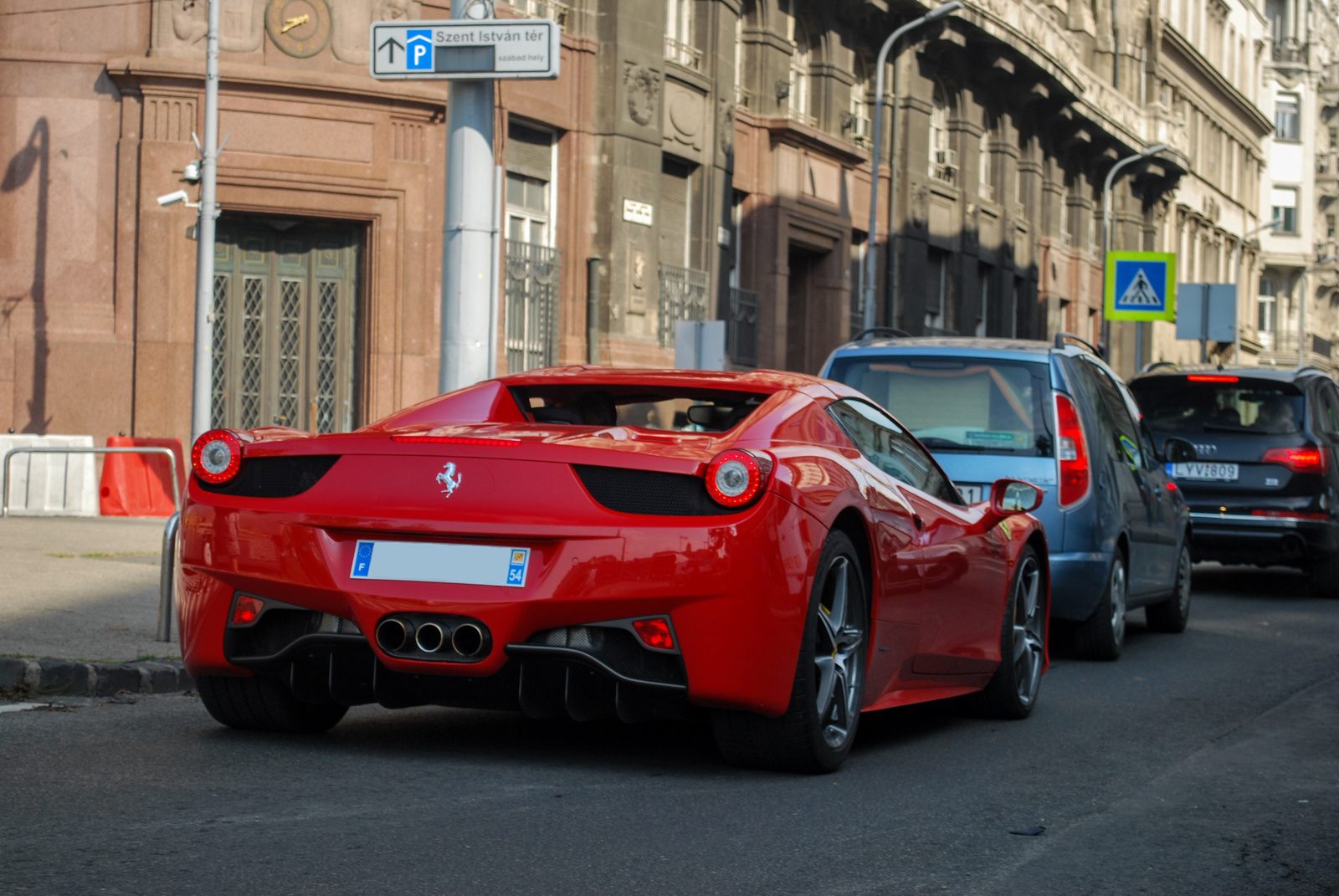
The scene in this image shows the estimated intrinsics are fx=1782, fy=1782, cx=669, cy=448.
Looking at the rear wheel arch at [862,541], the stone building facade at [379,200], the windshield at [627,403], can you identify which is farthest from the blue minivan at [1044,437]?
the stone building facade at [379,200]

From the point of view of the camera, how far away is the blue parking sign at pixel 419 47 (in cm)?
1025

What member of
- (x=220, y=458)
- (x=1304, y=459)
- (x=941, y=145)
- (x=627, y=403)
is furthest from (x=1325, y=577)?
(x=941, y=145)

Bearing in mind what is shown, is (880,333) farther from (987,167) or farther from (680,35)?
(987,167)

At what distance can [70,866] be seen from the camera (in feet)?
12.9

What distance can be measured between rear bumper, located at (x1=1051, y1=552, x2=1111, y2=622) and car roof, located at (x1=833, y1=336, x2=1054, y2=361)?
42.8 inches

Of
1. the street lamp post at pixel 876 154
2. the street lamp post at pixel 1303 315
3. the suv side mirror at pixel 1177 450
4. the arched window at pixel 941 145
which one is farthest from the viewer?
the street lamp post at pixel 1303 315

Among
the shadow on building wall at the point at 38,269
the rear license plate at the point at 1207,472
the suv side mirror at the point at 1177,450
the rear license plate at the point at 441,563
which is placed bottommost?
the rear license plate at the point at 441,563

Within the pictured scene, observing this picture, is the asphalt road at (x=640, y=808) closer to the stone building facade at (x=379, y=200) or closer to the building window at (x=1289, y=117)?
the stone building facade at (x=379, y=200)

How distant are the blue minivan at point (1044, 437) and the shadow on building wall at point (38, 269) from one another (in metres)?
12.4

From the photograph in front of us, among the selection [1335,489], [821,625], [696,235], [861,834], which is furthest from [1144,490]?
[696,235]

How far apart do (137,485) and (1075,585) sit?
38.6 ft

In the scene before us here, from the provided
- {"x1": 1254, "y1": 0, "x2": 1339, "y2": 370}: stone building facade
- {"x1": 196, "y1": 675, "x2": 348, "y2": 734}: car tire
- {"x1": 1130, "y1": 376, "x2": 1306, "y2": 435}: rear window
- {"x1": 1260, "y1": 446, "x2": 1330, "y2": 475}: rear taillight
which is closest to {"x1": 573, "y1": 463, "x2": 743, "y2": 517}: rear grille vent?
{"x1": 196, "y1": 675, "x2": 348, "y2": 734}: car tire

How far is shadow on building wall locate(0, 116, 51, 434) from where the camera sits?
19.8 meters

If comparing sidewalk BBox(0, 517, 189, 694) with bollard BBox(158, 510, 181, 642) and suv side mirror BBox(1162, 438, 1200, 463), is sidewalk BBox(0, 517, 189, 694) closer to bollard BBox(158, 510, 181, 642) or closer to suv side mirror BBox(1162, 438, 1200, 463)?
bollard BBox(158, 510, 181, 642)
